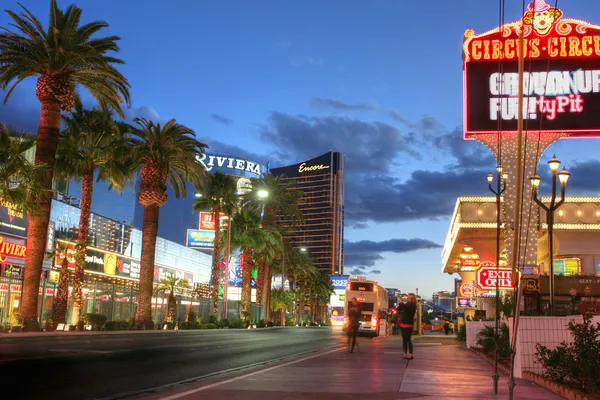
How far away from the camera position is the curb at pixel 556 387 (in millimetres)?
9523

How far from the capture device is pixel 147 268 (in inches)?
1671

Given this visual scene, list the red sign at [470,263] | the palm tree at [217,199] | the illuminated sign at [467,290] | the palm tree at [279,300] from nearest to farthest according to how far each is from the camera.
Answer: the red sign at [470,263], the illuminated sign at [467,290], the palm tree at [217,199], the palm tree at [279,300]

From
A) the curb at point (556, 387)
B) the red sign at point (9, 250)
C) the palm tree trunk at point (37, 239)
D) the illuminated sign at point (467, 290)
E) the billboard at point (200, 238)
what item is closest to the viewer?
the curb at point (556, 387)

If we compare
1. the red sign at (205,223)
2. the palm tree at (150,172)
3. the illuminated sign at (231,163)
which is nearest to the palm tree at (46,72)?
the palm tree at (150,172)

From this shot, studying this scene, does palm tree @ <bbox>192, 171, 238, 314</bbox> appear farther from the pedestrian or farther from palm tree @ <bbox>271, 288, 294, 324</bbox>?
the pedestrian

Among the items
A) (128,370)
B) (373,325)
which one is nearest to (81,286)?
(373,325)

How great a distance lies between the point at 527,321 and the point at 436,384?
262 centimetres

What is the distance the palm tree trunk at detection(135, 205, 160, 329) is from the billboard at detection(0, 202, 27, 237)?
11593mm

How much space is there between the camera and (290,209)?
2692 inches

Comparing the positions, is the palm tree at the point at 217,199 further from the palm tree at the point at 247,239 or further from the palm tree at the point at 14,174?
the palm tree at the point at 14,174

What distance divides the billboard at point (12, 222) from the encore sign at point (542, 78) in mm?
33551

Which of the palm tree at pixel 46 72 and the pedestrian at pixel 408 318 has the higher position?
the palm tree at pixel 46 72

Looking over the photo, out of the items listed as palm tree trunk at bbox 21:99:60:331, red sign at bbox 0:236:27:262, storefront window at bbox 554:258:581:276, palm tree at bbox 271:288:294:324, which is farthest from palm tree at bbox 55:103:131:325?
palm tree at bbox 271:288:294:324

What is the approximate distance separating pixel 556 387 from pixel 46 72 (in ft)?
96.3
